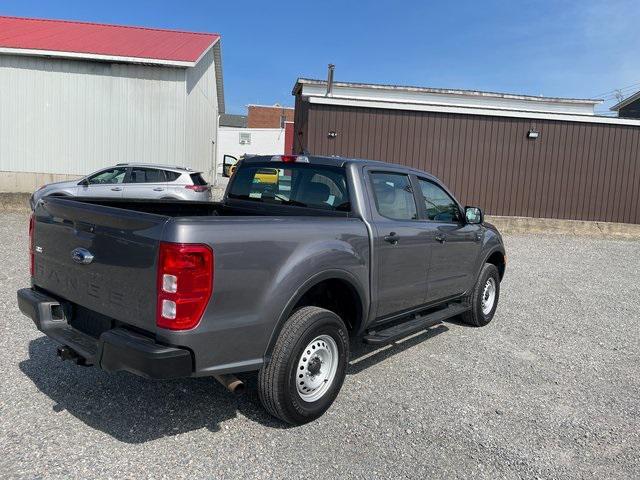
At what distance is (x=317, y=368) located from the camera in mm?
3605

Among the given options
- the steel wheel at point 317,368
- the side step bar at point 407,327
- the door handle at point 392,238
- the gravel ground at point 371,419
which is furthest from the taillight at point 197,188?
the steel wheel at point 317,368

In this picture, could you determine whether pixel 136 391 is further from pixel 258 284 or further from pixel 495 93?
pixel 495 93

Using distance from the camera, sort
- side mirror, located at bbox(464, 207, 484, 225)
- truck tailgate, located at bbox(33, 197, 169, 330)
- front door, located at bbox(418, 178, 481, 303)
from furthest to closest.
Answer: side mirror, located at bbox(464, 207, 484, 225)
front door, located at bbox(418, 178, 481, 303)
truck tailgate, located at bbox(33, 197, 169, 330)

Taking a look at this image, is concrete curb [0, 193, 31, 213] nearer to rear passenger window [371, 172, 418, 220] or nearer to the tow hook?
the tow hook

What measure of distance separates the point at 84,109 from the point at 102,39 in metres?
3.46

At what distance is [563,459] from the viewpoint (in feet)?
10.8

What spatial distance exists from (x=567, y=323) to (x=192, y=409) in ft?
16.2

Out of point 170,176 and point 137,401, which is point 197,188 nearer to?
point 170,176

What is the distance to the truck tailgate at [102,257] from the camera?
284cm

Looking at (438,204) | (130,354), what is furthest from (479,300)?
(130,354)

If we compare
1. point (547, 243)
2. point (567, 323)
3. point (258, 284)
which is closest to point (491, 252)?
point (567, 323)

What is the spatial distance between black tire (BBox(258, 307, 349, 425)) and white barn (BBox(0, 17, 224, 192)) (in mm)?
13411

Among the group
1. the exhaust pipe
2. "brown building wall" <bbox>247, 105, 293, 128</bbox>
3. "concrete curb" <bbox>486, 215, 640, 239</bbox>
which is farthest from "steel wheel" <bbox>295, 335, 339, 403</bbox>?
"brown building wall" <bbox>247, 105, 293, 128</bbox>

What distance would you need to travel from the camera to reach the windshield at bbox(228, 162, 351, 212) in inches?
167
